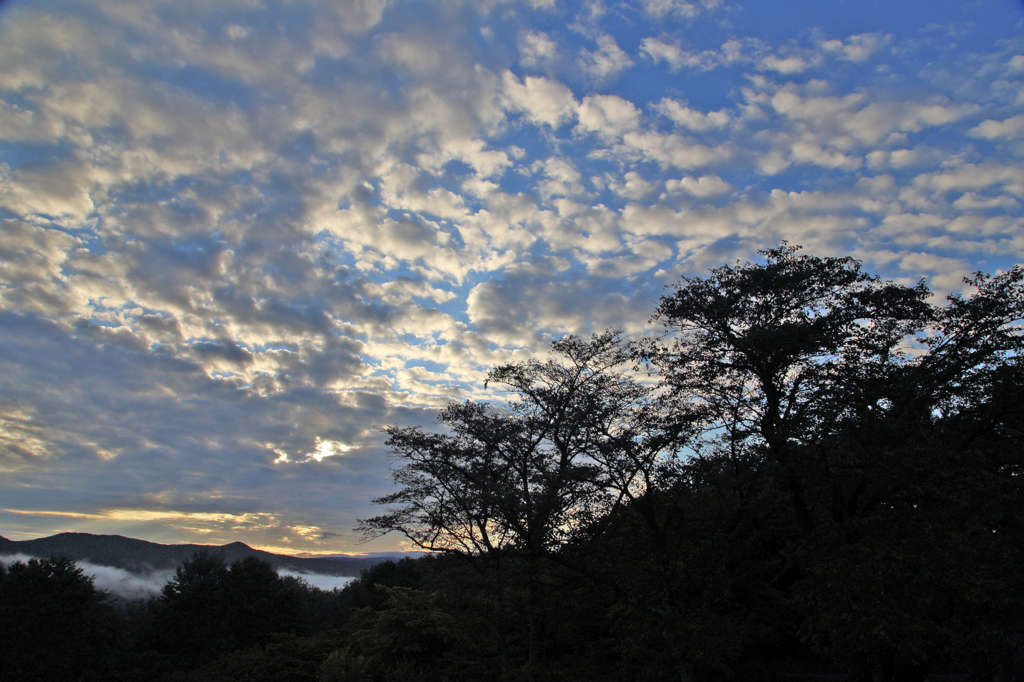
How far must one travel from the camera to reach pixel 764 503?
44.5 feet

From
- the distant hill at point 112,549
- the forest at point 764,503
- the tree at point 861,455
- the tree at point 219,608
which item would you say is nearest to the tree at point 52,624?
the tree at point 219,608

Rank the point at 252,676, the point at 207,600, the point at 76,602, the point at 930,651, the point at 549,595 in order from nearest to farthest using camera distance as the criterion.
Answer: the point at 930,651
the point at 549,595
the point at 252,676
the point at 76,602
the point at 207,600

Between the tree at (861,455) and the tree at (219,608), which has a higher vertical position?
the tree at (861,455)

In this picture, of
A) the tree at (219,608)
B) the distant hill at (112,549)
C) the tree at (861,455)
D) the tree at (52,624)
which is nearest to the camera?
the tree at (861,455)

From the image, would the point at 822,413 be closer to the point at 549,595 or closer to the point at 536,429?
the point at 536,429

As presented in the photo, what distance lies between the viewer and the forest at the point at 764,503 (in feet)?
32.3

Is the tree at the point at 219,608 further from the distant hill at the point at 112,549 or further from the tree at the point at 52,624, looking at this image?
the distant hill at the point at 112,549

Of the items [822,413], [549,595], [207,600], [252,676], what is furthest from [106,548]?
[822,413]

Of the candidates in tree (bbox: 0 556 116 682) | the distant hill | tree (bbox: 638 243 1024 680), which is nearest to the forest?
tree (bbox: 638 243 1024 680)

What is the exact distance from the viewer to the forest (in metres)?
9.84

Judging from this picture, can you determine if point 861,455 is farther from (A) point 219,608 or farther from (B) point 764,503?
(A) point 219,608

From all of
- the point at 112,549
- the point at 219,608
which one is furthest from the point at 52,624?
the point at 112,549

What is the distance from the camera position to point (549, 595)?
1877 centimetres

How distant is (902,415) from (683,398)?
509 centimetres
